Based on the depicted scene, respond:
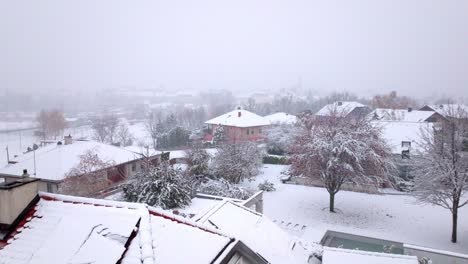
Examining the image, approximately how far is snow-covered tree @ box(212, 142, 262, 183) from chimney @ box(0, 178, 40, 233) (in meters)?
20.6

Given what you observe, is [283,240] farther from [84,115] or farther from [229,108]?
[229,108]

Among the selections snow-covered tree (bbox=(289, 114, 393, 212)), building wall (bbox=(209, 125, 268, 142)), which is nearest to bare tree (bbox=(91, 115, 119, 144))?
→ building wall (bbox=(209, 125, 268, 142))

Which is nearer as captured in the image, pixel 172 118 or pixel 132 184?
pixel 132 184

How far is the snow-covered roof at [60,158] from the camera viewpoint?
2205cm

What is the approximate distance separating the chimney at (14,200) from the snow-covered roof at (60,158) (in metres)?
15.6

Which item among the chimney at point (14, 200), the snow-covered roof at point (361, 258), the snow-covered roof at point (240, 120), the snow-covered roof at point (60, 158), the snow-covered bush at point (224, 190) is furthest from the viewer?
the snow-covered roof at point (240, 120)

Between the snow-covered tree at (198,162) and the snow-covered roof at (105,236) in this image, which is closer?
the snow-covered roof at (105,236)

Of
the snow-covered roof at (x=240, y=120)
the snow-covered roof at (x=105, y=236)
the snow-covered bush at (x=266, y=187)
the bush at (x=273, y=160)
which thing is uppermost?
the snow-covered roof at (x=240, y=120)

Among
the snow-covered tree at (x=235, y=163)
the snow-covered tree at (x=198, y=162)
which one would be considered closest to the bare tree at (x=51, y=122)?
the snow-covered tree at (x=198, y=162)

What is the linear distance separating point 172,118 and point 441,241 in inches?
1879

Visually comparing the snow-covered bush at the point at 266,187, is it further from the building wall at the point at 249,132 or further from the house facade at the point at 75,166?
the building wall at the point at 249,132

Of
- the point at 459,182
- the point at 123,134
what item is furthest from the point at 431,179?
the point at 123,134

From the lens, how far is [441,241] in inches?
698

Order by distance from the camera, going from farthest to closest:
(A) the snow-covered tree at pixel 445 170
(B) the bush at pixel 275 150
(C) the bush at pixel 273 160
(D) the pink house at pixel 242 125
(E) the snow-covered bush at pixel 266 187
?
(D) the pink house at pixel 242 125
(B) the bush at pixel 275 150
(C) the bush at pixel 273 160
(E) the snow-covered bush at pixel 266 187
(A) the snow-covered tree at pixel 445 170
